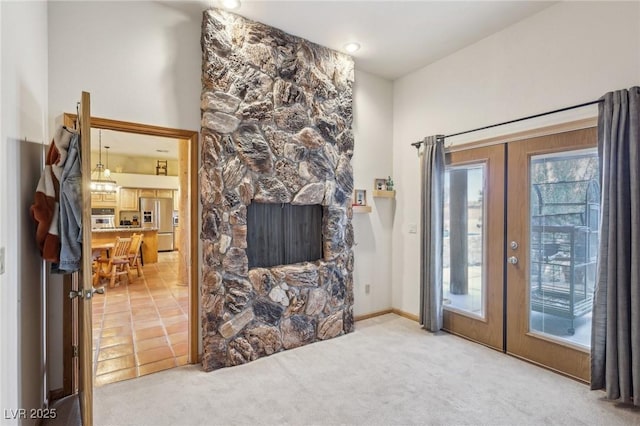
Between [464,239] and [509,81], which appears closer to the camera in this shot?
[509,81]

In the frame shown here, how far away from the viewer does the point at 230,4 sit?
2801mm

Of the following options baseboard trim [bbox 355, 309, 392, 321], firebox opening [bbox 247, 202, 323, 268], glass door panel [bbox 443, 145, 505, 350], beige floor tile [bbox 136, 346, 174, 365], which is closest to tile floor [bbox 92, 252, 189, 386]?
beige floor tile [bbox 136, 346, 174, 365]

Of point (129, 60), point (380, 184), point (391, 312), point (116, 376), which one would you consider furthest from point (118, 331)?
point (380, 184)

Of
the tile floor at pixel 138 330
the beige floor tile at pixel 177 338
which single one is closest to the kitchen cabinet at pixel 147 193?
the tile floor at pixel 138 330

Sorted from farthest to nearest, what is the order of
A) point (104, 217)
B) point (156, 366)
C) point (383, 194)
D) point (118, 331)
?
point (104, 217) < point (383, 194) < point (118, 331) < point (156, 366)

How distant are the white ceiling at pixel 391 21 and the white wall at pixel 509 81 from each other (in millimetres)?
192

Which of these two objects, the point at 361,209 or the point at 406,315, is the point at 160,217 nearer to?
the point at 361,209

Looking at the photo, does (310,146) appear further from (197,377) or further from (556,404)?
(556,404)

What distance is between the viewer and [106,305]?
4.75 metres

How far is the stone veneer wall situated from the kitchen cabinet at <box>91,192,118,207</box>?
7.98m

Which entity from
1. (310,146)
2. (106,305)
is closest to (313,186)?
(310,146)

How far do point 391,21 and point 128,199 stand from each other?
935cm

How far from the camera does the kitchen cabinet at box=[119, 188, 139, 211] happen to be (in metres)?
9.62

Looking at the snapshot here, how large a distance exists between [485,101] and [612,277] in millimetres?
1979
